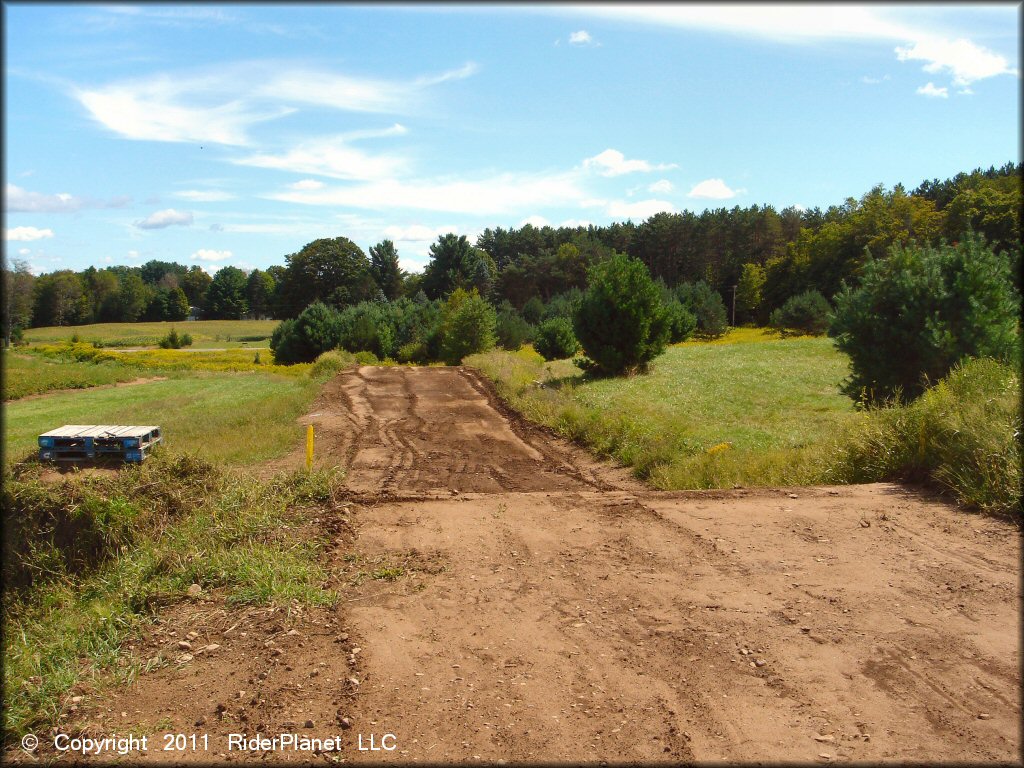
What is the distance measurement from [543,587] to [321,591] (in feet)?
5.87

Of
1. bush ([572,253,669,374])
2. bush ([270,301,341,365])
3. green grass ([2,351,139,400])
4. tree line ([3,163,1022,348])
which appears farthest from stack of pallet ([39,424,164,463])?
tree line ([3,163,1022,348])

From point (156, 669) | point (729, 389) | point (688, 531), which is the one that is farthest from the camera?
point (729, 389)

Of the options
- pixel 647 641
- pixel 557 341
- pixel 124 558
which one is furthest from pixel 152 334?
pixel 647 641

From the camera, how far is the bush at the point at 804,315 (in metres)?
46.1

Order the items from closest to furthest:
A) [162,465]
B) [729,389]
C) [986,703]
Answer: [986,703], [162,465], [729,389]

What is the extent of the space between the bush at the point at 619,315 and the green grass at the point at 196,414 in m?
9.18

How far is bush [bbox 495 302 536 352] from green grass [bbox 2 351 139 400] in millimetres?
20677

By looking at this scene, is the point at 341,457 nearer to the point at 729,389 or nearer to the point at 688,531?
the point at 688,531

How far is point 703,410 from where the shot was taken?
17.1 metres

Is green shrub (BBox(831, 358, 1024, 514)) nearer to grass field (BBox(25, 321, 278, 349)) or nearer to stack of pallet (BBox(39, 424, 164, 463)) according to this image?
stack of pallet (BBox(39, 424, 164, 463))

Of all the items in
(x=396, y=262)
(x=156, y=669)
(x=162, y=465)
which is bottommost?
(x=156, y=669)

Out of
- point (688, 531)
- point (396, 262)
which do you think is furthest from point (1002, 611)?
point (396, 262)

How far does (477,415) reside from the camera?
Result: 57.5ft

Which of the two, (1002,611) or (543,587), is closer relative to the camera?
(1002,611)
